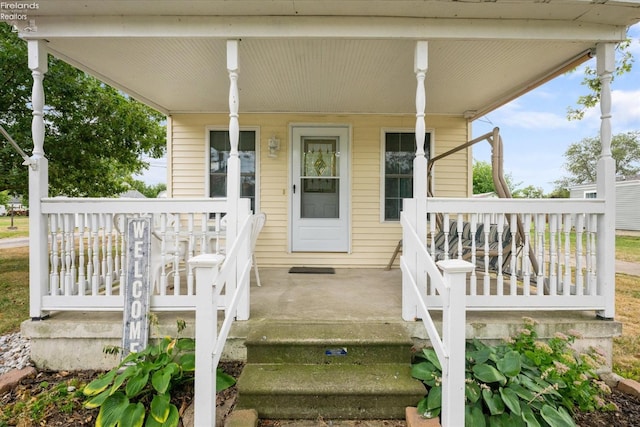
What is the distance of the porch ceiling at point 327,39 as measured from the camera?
2.48m

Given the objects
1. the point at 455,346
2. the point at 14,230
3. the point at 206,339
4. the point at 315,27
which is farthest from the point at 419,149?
the point at 14,230

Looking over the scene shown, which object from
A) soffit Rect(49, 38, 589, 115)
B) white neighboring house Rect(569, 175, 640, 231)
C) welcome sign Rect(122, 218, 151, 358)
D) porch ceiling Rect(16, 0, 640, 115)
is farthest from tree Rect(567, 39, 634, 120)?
white neighboring house Rect(569, 175, 640, 231)

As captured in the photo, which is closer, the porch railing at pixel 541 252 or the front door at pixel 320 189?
Answer: the porch railing at pixel 541 252

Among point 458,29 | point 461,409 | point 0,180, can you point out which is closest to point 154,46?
point 458,29

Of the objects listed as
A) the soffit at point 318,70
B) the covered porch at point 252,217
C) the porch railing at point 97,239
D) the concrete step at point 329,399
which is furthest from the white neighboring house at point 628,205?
the porch railing at point 97,239

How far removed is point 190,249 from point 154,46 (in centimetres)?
187

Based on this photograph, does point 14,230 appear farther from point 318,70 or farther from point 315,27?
point 315,27

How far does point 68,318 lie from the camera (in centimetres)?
262

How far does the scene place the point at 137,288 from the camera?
8.32 feet

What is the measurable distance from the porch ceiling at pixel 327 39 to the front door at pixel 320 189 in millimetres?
1042

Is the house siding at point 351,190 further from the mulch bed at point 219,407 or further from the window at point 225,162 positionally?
the mulch bed at point 219,407

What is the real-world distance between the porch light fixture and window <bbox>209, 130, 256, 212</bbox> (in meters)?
0.31

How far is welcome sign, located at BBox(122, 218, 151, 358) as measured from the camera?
247 cm

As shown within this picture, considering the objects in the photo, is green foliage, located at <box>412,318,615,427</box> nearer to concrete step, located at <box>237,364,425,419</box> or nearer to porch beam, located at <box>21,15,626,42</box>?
concrete step, located at <box>237,364,425,419</box>
